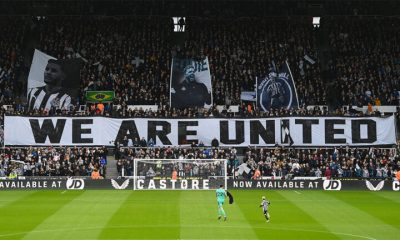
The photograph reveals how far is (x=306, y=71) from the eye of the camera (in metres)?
69.7

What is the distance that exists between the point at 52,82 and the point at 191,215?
3053cm

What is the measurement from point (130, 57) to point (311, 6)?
18273mm

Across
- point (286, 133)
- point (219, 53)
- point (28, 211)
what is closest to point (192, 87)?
point (219, 53)

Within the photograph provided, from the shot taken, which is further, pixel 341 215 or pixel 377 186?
pixel 377 186

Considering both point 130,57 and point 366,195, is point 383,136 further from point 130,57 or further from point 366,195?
point 130,57

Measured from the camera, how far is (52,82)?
6631cm

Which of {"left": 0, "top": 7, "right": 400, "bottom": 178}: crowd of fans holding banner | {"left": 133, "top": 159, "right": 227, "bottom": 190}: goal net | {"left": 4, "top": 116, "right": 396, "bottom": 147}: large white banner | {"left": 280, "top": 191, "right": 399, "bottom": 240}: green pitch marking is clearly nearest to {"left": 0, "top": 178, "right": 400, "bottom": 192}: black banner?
{"left": 133, "top": 159, "right": 227, "bottom": 190}: goal net

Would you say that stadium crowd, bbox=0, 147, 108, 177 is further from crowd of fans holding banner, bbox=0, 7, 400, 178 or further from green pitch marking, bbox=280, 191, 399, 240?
green pitch marking, bbox=280, 191, 399, 240

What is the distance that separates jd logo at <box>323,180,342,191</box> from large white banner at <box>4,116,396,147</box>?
8034 mm

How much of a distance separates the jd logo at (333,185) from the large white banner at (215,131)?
26.4 feet

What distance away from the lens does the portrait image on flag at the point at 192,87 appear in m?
65.6

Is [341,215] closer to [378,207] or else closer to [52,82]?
[378,207]

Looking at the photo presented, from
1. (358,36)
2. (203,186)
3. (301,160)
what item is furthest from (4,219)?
(358,36)

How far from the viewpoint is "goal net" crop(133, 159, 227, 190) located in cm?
5466
